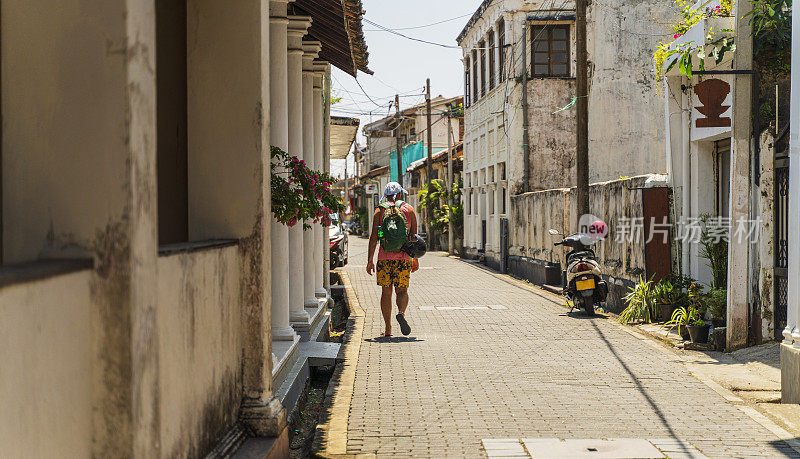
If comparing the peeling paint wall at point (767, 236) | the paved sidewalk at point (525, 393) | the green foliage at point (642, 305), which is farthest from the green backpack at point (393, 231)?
the green foliage at point (642, 305)

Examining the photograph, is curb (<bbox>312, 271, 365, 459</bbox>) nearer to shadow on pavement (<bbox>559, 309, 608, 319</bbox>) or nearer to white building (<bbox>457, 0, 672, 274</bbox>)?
shadow on pavement (<bbox>559, 309, 608, 319</bbox>)

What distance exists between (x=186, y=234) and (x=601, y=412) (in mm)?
3586

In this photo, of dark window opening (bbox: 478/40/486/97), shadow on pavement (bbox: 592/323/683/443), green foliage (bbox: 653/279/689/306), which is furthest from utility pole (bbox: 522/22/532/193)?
shadow on pavement (bbox: 592/323/683/443)

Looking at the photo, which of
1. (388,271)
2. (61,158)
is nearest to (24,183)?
(61,158)

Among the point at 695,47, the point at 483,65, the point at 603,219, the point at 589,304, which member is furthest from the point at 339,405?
the point at 483,65

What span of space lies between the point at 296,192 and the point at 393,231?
3.72 m

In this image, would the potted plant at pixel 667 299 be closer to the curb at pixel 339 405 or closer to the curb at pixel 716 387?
the curb at pixel 716 387

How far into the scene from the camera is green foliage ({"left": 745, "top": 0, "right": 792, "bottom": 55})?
906 centimetres

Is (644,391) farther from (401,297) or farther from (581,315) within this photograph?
(581,315)

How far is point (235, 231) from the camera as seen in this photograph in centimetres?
502

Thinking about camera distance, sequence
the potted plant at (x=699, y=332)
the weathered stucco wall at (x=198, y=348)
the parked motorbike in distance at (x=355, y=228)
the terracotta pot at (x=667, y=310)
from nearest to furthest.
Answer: the weathered stucco wall at (x=198, y=348), the potted plant at (x=699, y=332), the terracotta pot at (x=667, y=310), the parked motorbike in distance at (x=355, y=228)

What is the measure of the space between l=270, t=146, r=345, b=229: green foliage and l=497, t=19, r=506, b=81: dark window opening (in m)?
21.0

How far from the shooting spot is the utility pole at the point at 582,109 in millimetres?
15844

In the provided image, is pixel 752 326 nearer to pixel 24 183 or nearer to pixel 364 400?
pixel 364 400
